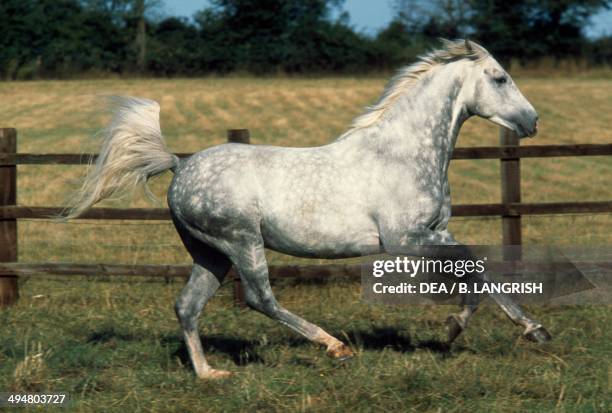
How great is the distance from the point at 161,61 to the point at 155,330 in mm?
34150

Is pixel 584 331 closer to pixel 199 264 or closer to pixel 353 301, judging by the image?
pixel 353 301

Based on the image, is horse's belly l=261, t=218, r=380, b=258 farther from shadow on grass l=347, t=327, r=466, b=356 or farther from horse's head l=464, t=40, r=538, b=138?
horse's head l=464, t=40, r=538, b=138

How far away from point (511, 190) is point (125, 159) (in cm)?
370

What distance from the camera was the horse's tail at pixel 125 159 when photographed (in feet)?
18.1

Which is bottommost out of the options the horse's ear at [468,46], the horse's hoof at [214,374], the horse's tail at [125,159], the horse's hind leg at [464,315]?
the horse's hoof at [214,374]

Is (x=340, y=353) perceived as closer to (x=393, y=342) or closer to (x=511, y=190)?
(x=393, y=342)

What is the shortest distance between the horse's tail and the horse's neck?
1.17 m

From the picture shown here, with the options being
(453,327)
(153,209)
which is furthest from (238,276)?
(453,327)

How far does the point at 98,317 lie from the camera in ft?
23.3

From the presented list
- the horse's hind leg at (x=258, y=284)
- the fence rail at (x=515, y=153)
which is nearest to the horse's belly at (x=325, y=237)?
the horse's hind leg at (x=258, y=284)

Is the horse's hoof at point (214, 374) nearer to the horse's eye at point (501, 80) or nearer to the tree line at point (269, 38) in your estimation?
the horse's eye at point (501, 80)

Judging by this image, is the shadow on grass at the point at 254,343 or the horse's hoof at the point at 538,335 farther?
the shadow on grass at the point at 254,343

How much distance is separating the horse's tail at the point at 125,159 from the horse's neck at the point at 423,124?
117 centimetres

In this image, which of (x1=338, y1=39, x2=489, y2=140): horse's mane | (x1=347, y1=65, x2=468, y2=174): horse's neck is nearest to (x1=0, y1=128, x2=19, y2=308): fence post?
(x1=338, y1=39, x2=489, y2=140): horse's mane
